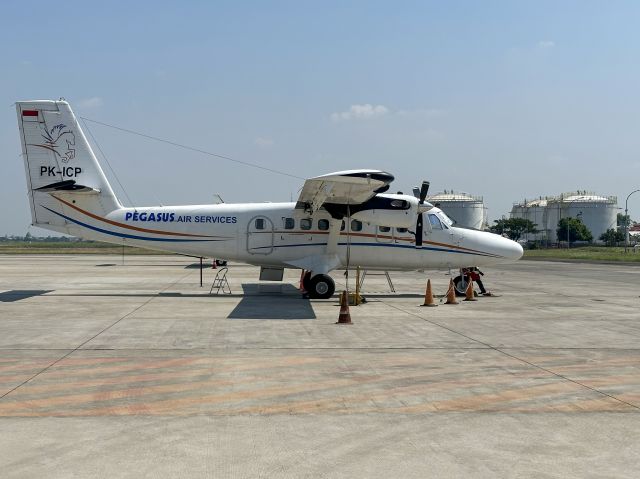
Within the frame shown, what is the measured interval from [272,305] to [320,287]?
2447mm

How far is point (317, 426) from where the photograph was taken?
6.73m

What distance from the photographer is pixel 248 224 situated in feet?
73.2

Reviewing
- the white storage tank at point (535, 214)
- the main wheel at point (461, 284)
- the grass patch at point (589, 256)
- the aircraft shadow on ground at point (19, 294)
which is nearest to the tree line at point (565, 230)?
the white storage tank at point (535, 214)

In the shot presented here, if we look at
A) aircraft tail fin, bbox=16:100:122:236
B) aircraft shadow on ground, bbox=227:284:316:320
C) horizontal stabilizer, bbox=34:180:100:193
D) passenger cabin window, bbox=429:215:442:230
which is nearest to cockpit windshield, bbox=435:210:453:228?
passenger cabin window, bbox=429:215:442:230

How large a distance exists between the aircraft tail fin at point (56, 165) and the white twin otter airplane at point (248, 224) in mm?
32

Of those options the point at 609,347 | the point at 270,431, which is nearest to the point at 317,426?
the point at 270,431

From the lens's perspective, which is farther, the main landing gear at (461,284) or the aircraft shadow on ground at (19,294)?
the main landing gear at (461,284)

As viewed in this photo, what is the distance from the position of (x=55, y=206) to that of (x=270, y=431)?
17.6 meters

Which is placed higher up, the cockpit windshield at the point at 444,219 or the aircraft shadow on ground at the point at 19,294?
the cockpit windshield at the point at 444,219

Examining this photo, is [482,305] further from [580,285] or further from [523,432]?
[523,432]

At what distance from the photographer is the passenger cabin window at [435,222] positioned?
22.7m

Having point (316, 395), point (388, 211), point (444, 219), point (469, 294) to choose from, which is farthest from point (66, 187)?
point (316, 395)

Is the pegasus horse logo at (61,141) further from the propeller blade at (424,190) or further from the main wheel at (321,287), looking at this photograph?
the propeller blade at (424,190)

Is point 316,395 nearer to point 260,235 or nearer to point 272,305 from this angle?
point 272,305
